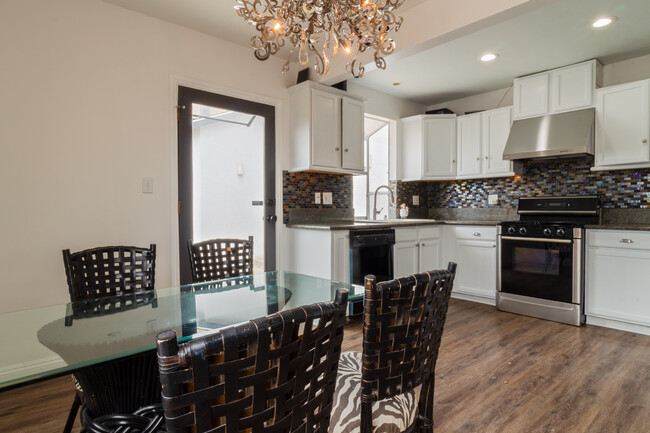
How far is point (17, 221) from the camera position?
7.16 ft

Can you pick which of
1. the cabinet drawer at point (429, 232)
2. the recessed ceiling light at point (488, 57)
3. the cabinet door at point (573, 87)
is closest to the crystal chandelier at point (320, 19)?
the recessed ceiling light at point (488, 57)

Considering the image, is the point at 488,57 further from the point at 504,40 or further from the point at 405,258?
the point at 405,258

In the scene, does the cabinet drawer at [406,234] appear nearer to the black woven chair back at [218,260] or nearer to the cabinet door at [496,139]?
the cabinet door at [496,139]

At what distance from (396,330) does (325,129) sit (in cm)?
275

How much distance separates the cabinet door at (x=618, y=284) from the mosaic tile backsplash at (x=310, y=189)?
7.86 feet

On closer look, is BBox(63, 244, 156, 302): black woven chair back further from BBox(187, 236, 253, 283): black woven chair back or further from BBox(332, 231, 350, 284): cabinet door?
BBox(332, 231, 350, 284): cabinet door

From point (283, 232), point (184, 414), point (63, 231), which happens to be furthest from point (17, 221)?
point (184, 414)

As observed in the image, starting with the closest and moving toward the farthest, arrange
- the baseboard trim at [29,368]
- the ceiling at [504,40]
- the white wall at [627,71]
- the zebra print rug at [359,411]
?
the baseboard trim at [29,368] < the zebra print rug at [359,411] < the ceiling at [504,40] < the white wall at [627,71]

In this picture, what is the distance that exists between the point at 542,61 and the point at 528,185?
4.31 ft

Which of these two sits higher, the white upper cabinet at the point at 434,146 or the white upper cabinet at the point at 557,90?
the white upper cabinet at the point at 557,90

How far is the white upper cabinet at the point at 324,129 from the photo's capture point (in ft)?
10.9

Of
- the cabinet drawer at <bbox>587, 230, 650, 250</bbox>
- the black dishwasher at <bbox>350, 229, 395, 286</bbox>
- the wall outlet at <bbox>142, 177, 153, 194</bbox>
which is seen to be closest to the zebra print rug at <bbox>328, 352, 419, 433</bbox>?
the black dishwasher at <bbox>350, 229, 395, 286</bbox>

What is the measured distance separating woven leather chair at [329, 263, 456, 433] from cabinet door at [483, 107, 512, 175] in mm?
3445

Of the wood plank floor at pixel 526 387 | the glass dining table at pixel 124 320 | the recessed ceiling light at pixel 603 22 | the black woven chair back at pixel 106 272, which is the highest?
the recessed ceiling light at pixel 603 22
